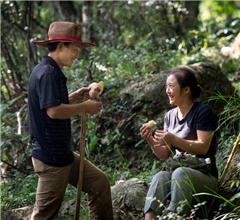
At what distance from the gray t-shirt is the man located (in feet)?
2.81

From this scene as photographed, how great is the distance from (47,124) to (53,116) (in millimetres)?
202

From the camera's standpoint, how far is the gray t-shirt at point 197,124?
2.81 m

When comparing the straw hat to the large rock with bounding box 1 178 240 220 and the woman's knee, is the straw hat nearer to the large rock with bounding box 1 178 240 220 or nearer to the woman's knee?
the woman's knee

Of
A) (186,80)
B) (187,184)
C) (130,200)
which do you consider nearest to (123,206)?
(130,200)

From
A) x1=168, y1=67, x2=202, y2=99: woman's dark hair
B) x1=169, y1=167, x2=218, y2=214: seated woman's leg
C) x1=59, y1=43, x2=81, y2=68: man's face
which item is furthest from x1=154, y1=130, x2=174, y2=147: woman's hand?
x1=59, y1=43, x2=81, y2=68: man's face

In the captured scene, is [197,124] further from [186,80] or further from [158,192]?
[158,192]

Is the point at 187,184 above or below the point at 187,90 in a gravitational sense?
below

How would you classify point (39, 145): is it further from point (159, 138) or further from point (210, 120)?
point (210, 120)

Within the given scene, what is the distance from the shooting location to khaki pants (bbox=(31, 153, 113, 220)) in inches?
108

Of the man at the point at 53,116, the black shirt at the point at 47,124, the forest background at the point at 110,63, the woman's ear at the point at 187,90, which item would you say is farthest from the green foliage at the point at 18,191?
the woman's ear at the point at 187,90

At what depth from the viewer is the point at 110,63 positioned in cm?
643

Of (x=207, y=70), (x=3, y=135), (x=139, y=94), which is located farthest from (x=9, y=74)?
(x=207, y=70)

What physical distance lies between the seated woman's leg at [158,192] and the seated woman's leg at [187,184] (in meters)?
0.10

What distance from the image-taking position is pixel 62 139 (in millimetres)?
2785
